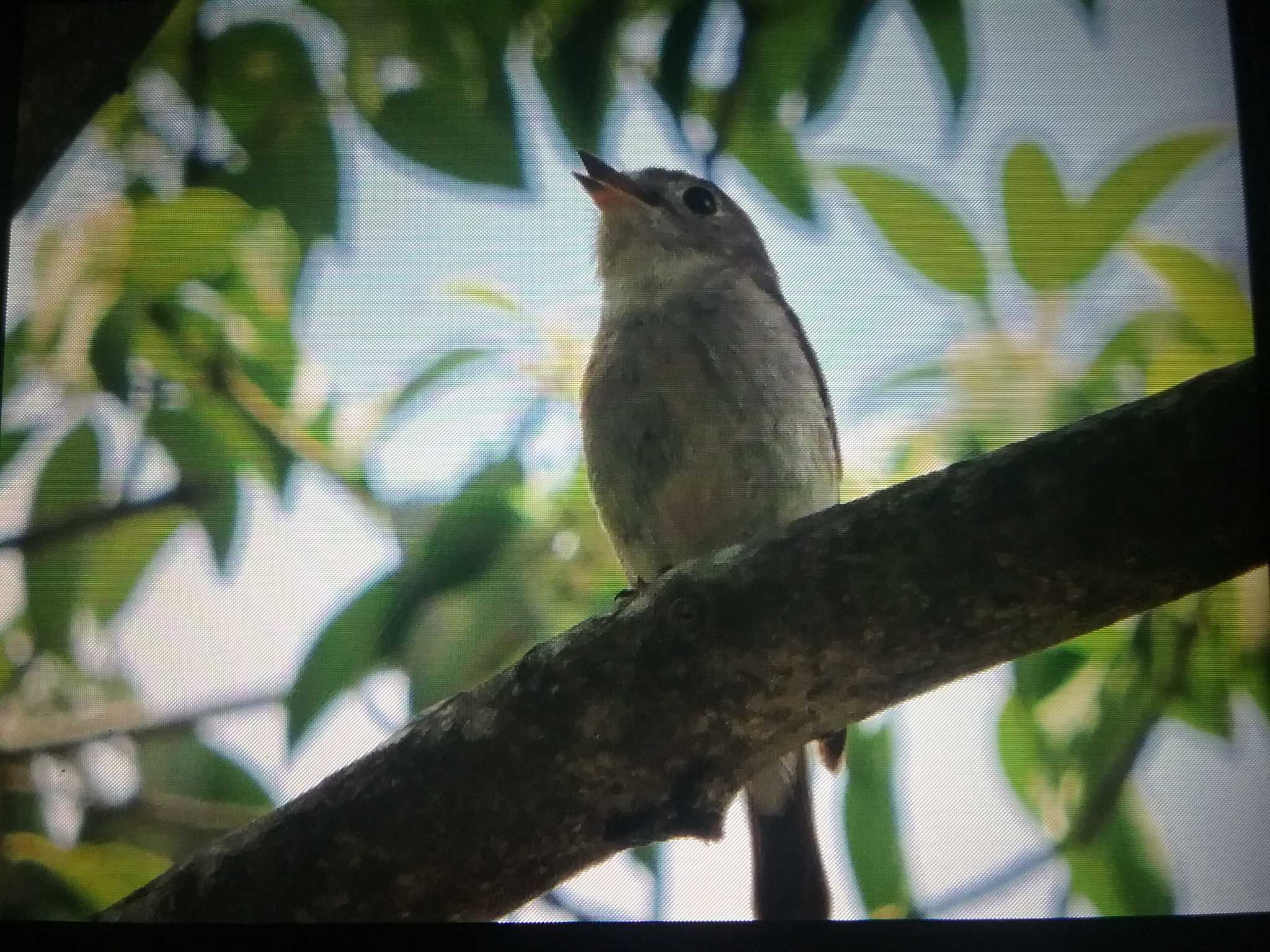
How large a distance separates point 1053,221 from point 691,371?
61cm

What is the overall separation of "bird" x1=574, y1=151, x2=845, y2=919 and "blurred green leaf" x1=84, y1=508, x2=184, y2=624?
69 cm

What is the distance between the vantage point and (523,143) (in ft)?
6.80

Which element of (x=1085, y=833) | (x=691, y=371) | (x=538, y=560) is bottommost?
(x=1085, y=833)

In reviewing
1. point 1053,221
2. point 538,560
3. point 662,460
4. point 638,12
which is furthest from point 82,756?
point 1053,221

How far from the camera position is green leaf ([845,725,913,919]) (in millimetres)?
1820

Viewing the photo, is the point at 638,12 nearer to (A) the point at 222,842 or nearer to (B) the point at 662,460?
(B) the point at 662,460

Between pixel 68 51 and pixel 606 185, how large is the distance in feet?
3.05

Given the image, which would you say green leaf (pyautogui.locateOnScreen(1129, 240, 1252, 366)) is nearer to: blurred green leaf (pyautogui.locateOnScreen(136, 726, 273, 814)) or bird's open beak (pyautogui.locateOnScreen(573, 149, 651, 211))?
bird's open beak (pyautogui.locateOnScreen(573, 149, 651, 211))

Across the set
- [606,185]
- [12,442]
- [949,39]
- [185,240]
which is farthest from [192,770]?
[949,39]

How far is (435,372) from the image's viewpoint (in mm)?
2014

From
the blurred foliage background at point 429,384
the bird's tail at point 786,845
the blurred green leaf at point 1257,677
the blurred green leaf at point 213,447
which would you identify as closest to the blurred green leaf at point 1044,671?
the blurred foliage background at point 429,384

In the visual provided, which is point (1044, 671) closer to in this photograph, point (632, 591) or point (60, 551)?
point (632, 591)

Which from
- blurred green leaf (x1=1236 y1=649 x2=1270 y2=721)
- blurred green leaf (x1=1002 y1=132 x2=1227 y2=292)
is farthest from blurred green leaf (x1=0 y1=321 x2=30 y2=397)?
blurred green leaf (x1=1236 y1=649 x2=1270 y2=721)

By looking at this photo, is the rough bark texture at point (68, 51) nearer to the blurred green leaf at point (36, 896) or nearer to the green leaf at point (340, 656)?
the green leaf at point (340, 656)
